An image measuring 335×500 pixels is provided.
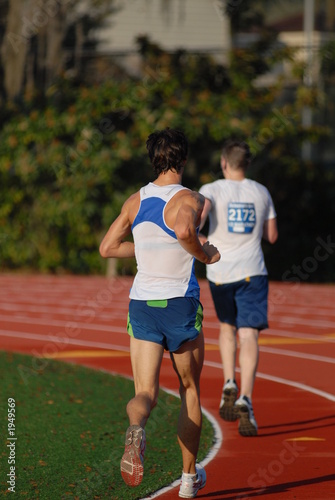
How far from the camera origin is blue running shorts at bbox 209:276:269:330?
7.81 m

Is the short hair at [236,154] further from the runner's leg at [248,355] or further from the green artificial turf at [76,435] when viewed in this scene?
the green artificial turf at [76,435]

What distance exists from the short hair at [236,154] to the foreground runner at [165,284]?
242 centimetres

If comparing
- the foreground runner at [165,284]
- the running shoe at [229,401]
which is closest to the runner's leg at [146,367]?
the foreground runner at [165,284]

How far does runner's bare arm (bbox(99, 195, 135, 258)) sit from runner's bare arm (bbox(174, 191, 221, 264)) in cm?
35

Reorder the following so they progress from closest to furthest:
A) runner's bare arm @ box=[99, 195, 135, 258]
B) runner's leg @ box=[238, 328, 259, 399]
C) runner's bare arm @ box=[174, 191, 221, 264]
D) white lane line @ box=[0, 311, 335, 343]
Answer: runner's bare arm @ box=[174, 191, 221, 264]
runner's bare arm @ box=[99, 195, 135, 258]
runner's leg @ box=[238, 328, 259, 399]
white lane line @ box=[0, 311, 335, 343]

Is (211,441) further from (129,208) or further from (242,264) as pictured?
(129,208)

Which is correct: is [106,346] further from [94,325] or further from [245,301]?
[245,301]

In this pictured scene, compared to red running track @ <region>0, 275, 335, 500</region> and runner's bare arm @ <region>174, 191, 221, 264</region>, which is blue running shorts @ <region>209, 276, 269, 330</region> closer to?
red running track @ <region>0, 275, 335, 500</region>

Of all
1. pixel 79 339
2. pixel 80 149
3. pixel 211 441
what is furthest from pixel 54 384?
pixel 80 149

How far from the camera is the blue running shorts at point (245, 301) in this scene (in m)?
7.81

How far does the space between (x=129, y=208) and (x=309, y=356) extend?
6787 mm

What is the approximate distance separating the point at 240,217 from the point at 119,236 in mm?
2396

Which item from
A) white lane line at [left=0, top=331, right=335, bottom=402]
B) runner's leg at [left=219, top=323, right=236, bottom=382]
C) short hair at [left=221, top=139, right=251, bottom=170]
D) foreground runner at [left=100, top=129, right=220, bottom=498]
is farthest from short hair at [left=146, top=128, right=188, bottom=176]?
white lane line at [left=0, top=331, right=335, bottom=402]

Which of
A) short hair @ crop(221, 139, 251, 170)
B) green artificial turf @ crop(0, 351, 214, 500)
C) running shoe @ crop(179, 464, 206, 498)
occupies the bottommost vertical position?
green artificial turf @ crop(0, 351, 214, 500)
